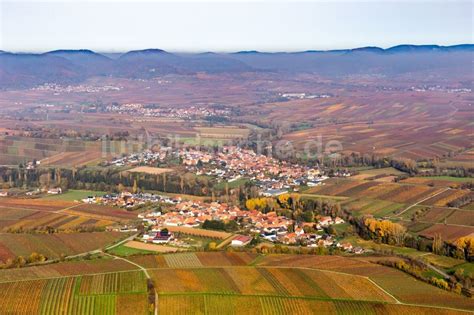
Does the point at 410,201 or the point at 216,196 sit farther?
the point at 216,196

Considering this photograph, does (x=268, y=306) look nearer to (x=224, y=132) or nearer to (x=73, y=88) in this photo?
(x=224, y=132)

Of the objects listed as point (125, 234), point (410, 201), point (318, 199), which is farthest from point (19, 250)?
point (410, 201)

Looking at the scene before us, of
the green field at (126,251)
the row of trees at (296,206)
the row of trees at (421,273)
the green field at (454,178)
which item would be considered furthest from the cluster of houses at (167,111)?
the row of trees at (421,273)

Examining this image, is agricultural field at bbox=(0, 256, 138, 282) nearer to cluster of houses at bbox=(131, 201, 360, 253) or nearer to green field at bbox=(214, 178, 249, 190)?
cluster of houses at bbox=(131, 201, 360, 253)

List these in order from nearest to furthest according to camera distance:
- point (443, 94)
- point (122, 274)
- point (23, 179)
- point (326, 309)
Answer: point (326, 309) < point (122, 274) < point (23, 179) < point (443, 94)

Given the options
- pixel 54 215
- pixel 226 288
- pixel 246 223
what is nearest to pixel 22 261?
pixel 226 288

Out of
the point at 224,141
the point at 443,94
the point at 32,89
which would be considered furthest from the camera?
the point at 32,89

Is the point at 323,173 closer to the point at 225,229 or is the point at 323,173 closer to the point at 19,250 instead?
the point at 225,229
